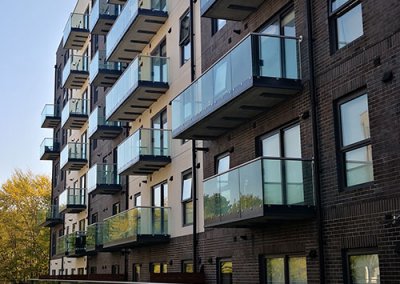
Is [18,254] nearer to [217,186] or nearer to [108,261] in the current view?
[108,261]

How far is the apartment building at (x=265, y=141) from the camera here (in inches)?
432

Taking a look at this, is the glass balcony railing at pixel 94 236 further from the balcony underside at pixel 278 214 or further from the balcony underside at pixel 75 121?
the balcony underside at pixel 278 214

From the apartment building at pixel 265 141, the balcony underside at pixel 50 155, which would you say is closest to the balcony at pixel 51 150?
the balcony underside at pixel 50 155

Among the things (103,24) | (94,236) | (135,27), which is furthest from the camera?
(103,24)

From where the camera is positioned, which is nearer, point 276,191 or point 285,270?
point 276,191

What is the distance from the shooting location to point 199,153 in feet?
63.1

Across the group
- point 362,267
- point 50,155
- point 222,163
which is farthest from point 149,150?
point 50,155

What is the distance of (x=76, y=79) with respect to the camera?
40000 millimetres

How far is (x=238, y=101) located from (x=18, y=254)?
1757 inches

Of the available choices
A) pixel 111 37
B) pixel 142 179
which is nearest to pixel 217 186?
Answer: pixel 142 179

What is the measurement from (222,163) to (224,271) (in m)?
2.81

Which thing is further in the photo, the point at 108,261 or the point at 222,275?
the point at 108,261

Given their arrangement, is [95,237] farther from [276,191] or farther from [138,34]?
[276,191]

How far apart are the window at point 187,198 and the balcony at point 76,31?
21.2 meters
